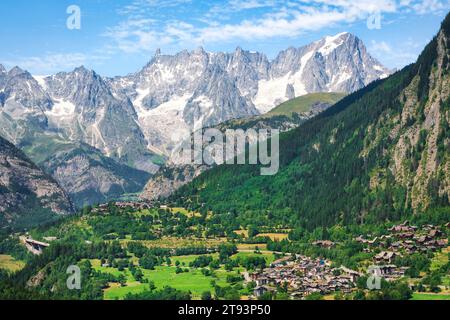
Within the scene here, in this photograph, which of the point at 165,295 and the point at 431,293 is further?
the point at 165,295

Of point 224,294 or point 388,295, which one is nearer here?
point 388,295
